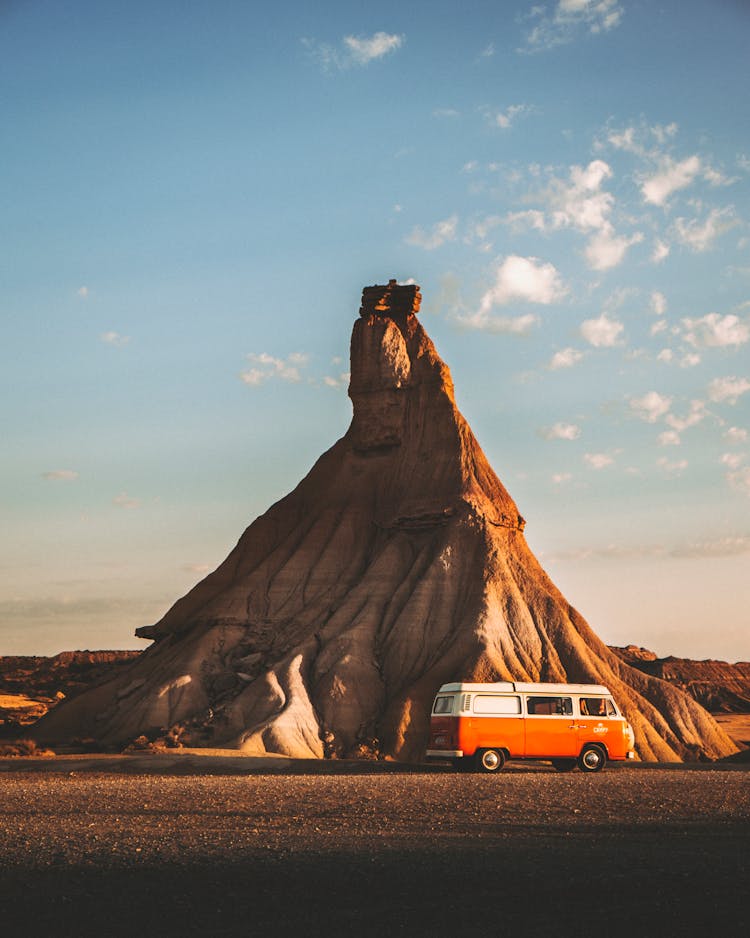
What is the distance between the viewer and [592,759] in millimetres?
31219

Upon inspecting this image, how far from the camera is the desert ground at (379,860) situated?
35.4 feet

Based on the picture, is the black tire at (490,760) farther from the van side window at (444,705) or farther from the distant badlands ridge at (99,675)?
the distant badlands ridge at (99,675)

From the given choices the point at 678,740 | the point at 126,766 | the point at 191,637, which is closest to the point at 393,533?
the point at 191,637

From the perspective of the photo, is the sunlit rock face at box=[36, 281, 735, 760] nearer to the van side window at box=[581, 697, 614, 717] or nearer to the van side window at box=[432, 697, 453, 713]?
the van side window at box=[432, 697, 453, 713]

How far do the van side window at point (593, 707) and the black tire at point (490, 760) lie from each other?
2.91 m

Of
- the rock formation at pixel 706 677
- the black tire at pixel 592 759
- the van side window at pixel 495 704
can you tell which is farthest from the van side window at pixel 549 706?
the rock formation at pixel 706 677

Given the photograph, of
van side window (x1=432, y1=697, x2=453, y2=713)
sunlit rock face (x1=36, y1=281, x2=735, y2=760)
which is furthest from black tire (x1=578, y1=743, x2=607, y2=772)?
sunlit rock face (x1=36, y1=281, x2=735, y2=760)

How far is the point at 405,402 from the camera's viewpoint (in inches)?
2221

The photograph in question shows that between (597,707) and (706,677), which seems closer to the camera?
(597,707)

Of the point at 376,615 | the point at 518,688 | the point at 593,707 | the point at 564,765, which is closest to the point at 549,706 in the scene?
the point at 518,688

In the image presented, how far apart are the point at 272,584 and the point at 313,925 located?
140 feet

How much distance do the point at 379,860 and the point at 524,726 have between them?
57.2ft

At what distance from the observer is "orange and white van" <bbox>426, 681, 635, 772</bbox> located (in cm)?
3023

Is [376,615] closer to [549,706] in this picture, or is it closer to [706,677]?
[549,706]
